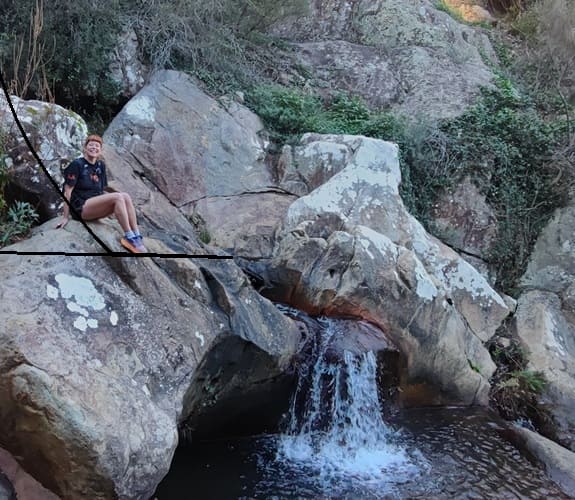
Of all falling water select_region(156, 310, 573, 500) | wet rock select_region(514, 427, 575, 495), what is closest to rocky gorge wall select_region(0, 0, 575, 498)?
falling water select_region(156, 310, 573, 500)

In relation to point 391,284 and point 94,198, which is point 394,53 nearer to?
point 391,284

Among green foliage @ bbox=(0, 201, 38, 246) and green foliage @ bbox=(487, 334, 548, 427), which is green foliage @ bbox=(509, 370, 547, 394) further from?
green foliage @ bbox=(0, 201, 38, 246)

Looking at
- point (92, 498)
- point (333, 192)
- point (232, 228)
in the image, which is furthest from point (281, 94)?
point (92, 498)

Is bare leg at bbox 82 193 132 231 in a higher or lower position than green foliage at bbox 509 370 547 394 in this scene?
higher

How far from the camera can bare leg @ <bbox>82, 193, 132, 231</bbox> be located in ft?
15.0

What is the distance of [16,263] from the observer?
3.97 m

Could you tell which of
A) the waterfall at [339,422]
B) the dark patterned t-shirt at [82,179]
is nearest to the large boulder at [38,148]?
the dark patterned t-shirt at [82,179]

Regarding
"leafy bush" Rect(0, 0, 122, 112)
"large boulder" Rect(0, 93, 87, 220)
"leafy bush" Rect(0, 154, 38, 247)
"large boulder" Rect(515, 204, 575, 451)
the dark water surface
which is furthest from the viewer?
"leafy bush" Rect(0, 0, 122, 112)

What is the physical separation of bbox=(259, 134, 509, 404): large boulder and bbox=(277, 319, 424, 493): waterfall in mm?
629

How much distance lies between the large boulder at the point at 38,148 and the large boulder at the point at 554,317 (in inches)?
242

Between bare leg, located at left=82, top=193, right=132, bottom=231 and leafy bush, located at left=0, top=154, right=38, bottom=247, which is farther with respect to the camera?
leafy bush, located at left=0, top=154, right=38, bottom=247

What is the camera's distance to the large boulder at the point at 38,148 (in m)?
5.12

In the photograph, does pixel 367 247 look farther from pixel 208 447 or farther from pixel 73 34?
pixel 73 34

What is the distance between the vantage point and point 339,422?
5.78m
